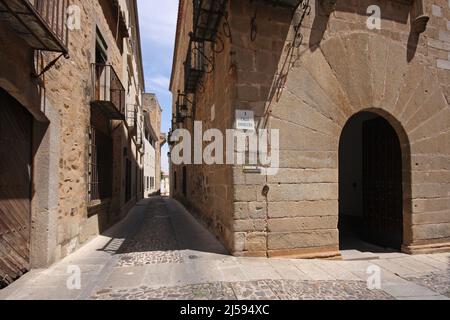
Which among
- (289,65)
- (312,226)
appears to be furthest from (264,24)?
(312,226)

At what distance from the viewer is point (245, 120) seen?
4.57 metres

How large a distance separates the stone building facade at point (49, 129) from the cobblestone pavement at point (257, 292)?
1.50 metres

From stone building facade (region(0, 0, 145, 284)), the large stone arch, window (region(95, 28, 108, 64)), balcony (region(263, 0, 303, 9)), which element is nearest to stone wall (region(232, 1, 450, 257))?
the large stone arch

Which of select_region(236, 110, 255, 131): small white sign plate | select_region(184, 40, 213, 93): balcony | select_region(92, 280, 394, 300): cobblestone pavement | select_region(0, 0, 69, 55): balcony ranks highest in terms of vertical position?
select_region(184, 40, 213, 93): balcony

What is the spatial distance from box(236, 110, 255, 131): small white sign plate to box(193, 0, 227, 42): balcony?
174cm

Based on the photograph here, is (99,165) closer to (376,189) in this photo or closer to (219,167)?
(219,167)

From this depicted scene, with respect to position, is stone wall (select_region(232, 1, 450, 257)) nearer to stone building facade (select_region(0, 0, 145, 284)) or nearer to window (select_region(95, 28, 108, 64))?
stone building facade (select_region(0, 0, 145, 284))

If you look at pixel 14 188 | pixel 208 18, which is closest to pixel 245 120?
pixel 208 18

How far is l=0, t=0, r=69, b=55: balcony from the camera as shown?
113 inches

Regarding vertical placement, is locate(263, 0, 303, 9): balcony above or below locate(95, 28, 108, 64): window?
below

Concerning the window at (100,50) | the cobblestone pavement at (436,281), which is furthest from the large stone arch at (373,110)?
the window at (100,50)

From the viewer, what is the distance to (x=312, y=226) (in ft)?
15.4

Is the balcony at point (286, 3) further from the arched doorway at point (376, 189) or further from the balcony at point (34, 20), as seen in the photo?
the balcony at point (34, 20)

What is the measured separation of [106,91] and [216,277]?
4642 mm
